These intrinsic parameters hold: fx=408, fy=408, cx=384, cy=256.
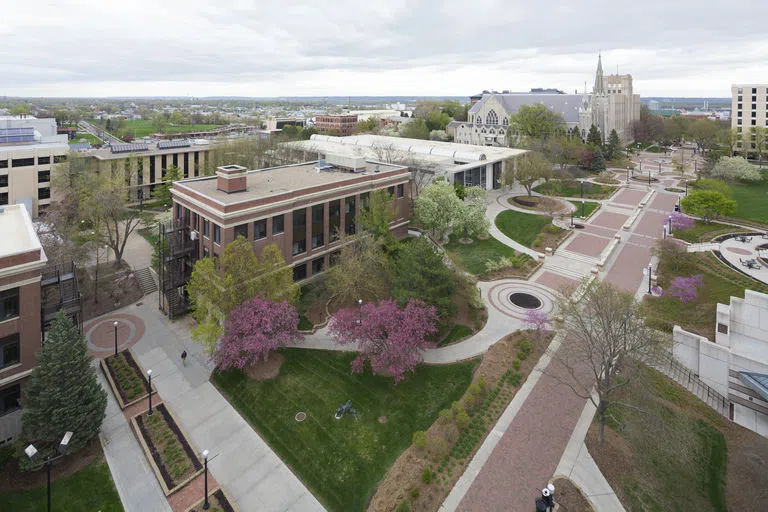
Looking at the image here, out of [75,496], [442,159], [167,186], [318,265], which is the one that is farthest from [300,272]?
[167,186]

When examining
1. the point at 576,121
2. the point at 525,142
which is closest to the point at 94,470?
the point at 525,142

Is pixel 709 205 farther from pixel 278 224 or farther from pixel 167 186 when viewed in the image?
pixel 167 186

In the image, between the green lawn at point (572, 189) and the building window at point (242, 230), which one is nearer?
the building window at point (242, 230)

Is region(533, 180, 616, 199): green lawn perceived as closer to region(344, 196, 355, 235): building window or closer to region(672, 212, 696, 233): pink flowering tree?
region(672, 212, 696, 233): pink flowering tree

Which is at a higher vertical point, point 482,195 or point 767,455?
point 482,195

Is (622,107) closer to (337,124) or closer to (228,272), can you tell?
(337,124)

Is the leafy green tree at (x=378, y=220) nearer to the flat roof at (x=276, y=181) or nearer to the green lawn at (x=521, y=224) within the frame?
the flat roof at (x=276, y=181)

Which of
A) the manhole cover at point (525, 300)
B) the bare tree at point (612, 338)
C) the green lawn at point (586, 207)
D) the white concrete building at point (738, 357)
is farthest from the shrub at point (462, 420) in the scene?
the green lawn at point (586, 207)
